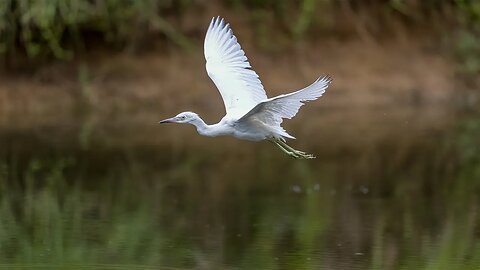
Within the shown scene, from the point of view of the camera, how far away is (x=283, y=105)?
33.1 ft

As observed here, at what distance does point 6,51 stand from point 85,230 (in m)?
10.9

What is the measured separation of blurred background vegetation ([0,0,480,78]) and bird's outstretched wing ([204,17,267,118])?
9.75m

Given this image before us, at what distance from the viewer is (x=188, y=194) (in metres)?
14.2

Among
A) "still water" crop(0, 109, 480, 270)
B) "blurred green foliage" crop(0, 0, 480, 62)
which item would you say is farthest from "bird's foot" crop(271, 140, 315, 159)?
"blurred green foliage" crop(0, 0, 480, 62)

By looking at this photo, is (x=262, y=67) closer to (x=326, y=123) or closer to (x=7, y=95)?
(x=326, y=123)

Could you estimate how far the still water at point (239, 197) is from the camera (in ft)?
35.2

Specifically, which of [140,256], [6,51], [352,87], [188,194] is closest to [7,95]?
[6,51]

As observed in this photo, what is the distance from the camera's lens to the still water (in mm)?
10719

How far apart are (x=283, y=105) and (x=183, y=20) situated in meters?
13.3

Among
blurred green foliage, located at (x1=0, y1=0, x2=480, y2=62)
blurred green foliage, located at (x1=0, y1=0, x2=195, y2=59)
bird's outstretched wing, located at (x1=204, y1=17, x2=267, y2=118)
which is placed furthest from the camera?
blurred green foliage, located at (x1=0, y1=0, x2=480, y2=62)

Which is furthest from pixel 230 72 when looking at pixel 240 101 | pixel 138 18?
pixel 138 18

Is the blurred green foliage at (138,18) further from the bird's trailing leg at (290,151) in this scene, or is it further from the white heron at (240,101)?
the bird's trailing leg at (290,151)

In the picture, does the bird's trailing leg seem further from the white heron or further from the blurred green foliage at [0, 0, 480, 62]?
the blurred green foliage at [0, 0, 480, 62]

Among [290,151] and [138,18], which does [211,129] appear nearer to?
[290,151]
